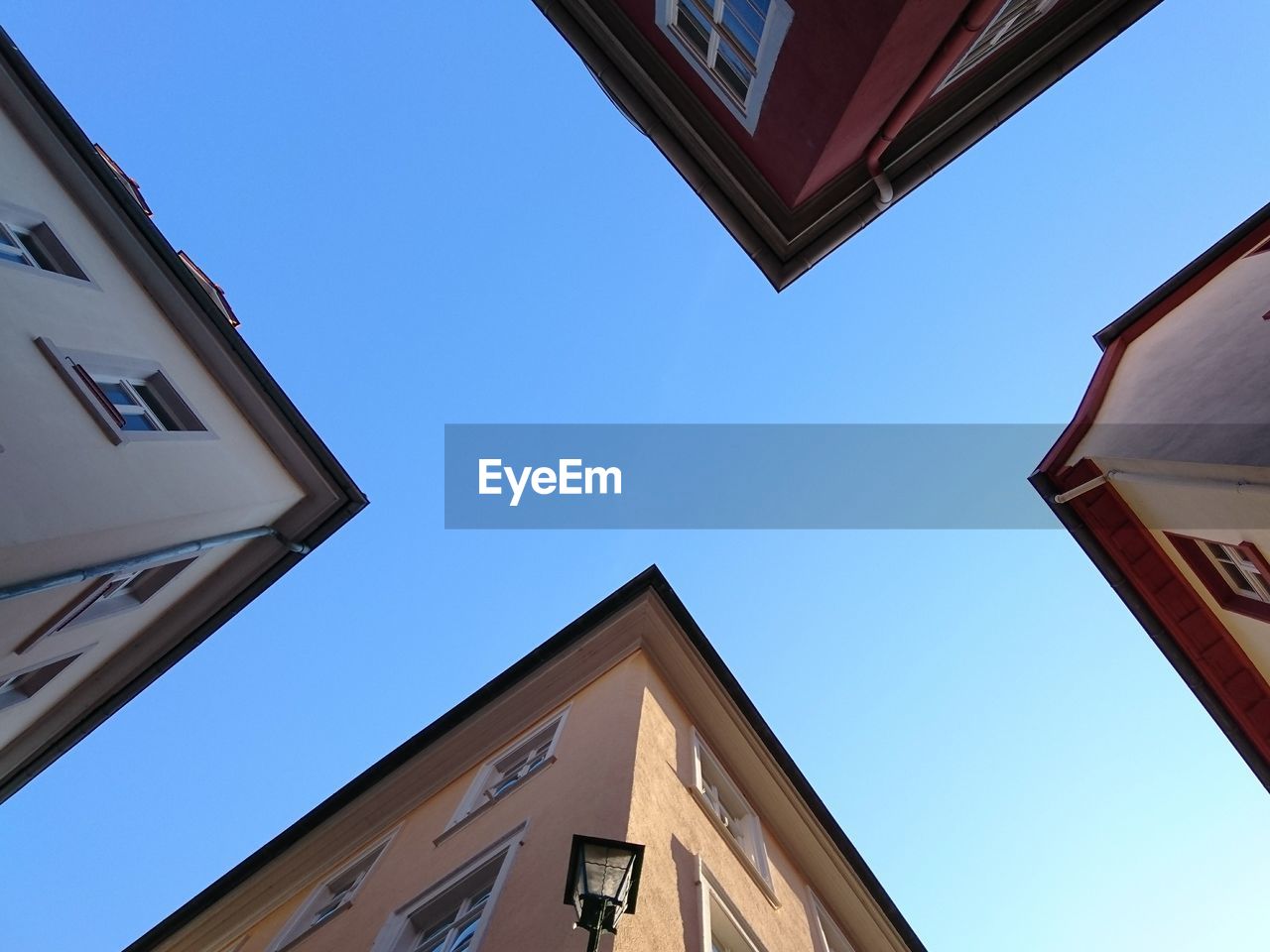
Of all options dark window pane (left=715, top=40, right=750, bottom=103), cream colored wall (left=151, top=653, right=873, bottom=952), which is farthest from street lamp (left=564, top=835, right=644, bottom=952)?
dark window pane (left=715, top=40, right=750, bottom=103)

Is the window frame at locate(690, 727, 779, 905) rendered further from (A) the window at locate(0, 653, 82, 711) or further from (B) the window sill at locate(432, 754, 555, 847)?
(A) the window at locate(0, 653, 82, 711)

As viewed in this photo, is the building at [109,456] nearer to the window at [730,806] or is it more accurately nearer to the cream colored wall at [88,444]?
the cream colored wall at [88,444]

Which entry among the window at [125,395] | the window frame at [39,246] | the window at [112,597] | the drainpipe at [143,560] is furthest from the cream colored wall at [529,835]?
the window frame at [39,246]

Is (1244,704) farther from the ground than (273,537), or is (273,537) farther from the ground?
(273,537)

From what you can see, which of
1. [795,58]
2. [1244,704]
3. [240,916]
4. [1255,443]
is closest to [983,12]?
[795,58]

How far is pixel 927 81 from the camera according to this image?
10.1 meters

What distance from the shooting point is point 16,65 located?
42.4 ft

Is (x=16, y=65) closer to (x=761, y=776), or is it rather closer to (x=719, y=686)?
(x=719, y=686)

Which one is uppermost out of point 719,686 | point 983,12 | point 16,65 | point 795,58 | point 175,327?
point 16,65

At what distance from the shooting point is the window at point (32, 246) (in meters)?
12.2

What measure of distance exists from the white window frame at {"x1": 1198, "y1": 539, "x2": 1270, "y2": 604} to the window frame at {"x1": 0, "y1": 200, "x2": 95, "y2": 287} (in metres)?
16.6

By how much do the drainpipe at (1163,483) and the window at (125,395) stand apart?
13939 millimetres

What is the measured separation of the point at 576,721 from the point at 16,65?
41.2ft

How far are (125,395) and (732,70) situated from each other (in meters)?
10.2
